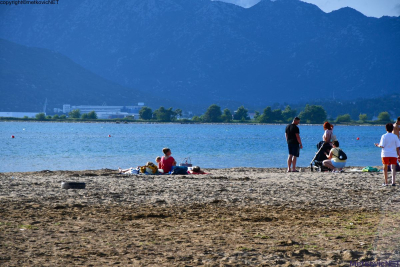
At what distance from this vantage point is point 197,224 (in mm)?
9945

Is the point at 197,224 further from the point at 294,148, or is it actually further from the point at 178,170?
the point at 294,148

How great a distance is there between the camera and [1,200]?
1235 cm

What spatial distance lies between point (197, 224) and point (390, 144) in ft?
24.6

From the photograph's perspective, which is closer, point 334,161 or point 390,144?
point 390,144

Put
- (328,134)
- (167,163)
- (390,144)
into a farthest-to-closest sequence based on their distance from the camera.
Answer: (167,163), (328,134), (390,144)

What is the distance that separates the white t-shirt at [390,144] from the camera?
14953 mm

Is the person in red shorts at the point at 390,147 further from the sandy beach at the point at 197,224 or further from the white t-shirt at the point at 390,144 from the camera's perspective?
the sandy beach at the point at 197,224

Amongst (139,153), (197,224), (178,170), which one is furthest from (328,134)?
(139,153)

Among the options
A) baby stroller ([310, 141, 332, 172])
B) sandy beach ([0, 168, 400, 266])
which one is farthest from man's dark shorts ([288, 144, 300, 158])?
sandy beach ([0, 168, 400, 266])

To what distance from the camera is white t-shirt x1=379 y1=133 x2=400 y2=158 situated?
1495 cm

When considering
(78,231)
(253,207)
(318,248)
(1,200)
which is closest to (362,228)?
(318,248)

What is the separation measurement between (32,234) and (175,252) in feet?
8.45

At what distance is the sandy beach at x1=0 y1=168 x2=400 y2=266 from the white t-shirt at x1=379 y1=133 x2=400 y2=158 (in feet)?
3.34

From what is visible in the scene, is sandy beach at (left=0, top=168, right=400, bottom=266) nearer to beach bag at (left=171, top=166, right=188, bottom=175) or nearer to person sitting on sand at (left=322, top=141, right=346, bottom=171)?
person sitting on sand at (left=322, top=141, right=346, bottom=171)
